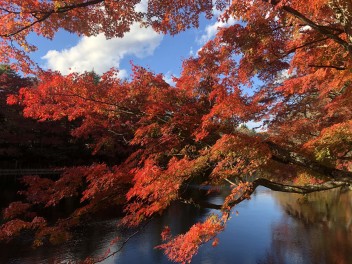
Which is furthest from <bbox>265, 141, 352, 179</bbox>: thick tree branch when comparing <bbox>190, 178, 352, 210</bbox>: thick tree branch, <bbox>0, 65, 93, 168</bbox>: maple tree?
<bbox>0, 65, 93, 168</bbox>: maple tree

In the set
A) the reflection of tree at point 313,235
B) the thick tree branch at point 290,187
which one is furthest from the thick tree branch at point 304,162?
the reflection of tree at point 313,235

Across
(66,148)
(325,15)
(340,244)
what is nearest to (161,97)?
(325,15)

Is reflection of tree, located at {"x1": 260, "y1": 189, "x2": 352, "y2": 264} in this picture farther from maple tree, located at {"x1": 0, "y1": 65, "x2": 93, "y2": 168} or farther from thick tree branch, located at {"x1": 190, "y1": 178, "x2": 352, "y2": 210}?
maple tree, located at {"x1": 0, "y1": 65, "x2": 93, "y2": 168}

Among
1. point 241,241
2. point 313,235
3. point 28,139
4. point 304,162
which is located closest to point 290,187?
point 304,162

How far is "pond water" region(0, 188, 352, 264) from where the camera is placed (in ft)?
35.7

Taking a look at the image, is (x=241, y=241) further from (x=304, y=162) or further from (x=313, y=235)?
(x=304, y=162)

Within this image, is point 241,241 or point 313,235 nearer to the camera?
point 241,241

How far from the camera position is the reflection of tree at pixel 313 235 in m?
11.3

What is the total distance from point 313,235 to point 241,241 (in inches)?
133

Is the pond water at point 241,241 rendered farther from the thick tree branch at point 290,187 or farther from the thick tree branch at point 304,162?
the thick tree branch at point 304,162

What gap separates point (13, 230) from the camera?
7.94 metres

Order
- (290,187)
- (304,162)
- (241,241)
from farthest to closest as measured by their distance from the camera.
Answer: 1. (241,241)
2. (290,187)
3. (304,162)

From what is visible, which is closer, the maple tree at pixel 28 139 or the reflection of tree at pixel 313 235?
the reflection of tree at pixel 313 235

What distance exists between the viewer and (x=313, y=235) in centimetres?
1412
